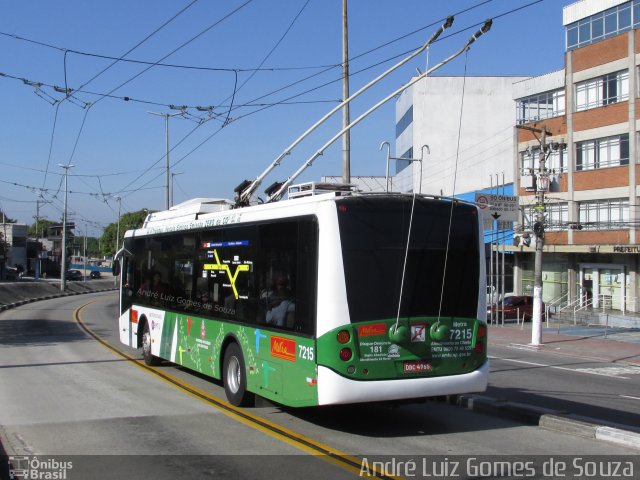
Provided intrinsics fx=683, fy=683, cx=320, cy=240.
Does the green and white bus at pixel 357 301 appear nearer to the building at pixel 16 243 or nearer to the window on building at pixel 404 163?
the window on building at pixel 404 163

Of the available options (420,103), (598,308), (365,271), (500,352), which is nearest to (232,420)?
(365,271)

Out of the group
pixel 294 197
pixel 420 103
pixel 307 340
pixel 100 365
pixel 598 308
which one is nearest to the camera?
pixel 307 340

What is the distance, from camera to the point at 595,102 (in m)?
39.1

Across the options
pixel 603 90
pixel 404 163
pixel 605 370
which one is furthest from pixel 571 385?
pixel 404 163

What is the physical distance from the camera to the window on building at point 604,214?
121 ft

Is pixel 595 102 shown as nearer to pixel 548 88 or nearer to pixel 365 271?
pixel 548 88

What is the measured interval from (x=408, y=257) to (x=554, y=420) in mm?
2803

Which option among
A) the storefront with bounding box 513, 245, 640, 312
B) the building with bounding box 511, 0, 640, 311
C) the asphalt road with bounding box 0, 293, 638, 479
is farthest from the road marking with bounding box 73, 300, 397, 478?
the storefront with bounding box 513, 245, 640, 312

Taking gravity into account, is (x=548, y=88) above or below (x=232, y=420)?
above

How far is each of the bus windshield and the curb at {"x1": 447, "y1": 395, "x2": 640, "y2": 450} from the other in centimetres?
165

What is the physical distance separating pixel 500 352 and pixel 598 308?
62.6ft

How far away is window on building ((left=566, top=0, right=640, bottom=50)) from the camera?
37156 mm

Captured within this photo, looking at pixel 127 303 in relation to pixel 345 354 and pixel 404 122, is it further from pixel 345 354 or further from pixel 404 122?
pixel 404 122

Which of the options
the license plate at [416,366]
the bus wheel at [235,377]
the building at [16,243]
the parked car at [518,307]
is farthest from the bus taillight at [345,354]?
the building at [16,243]
